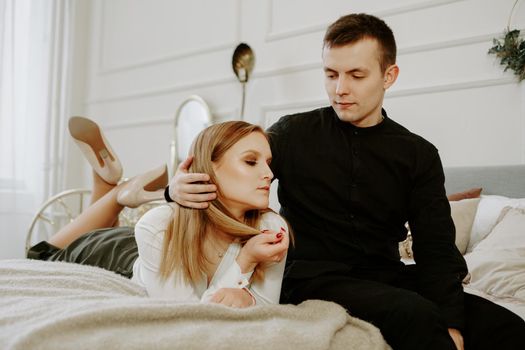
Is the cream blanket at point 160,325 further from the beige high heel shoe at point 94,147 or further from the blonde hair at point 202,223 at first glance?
the beige high heel shoe at point 94,147

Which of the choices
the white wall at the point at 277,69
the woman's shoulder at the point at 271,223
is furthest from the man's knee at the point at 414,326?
the white wall at the point at 277,69

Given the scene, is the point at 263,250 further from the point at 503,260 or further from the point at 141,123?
the point at 141,123

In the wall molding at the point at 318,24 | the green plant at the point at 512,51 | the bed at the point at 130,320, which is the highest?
the wall molding at the point at 318,24

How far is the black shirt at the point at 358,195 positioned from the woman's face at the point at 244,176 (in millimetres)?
228

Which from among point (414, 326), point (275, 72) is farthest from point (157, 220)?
point (275, 72)

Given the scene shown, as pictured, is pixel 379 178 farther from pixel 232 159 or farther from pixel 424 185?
pixel 232 159

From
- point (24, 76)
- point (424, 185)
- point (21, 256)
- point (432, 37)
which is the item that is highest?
point (432, 37)

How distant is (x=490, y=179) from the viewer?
2357 millimetres

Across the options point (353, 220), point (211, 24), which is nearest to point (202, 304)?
point (353, 220)

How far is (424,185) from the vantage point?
1.45m

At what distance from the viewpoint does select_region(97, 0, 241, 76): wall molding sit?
12.3 feet

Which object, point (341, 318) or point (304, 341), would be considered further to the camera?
point (341, 318)

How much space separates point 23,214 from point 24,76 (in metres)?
1.15

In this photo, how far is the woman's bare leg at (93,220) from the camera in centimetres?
231
